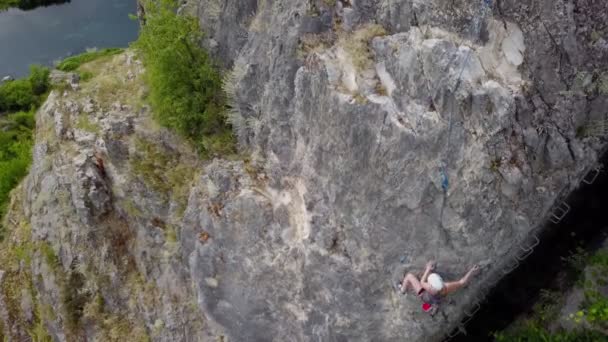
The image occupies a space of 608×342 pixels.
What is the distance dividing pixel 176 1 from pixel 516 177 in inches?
346

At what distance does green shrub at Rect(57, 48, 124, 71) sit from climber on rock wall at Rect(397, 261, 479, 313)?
70.1ft

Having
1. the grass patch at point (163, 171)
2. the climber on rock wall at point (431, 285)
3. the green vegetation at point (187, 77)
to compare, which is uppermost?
the green vegetation at point (187, 77)

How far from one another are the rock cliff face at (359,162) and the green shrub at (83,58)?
545 inches

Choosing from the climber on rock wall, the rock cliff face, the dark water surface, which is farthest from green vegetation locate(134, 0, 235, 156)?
the dark water surface

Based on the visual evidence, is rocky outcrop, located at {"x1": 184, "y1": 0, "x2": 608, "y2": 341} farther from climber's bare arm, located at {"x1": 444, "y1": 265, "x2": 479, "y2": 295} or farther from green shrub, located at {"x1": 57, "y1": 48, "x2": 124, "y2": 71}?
green shrub, located at {"x1": 57, "y1": 48, "x2": 124, "y2": 71}

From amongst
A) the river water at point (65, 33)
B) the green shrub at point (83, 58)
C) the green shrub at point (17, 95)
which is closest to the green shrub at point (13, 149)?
the green shrub at point (17, 95)

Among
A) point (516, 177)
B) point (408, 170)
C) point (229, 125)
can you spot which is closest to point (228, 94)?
point (229, 125)

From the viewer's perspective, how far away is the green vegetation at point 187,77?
1153 centimetres

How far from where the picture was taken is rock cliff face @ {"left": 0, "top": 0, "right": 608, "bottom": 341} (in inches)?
307

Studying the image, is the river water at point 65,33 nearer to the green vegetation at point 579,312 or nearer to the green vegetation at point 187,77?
the green vegetation at point 187,77

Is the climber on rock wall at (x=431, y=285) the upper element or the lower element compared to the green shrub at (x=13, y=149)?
upper

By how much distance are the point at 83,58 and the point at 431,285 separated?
23.6 meters

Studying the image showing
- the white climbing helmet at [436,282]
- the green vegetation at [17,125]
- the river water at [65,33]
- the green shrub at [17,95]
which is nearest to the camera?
the white climbing helmet at [436,282]

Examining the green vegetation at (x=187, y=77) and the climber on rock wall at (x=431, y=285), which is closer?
the climber on rock wall at (x=431, y=285)
